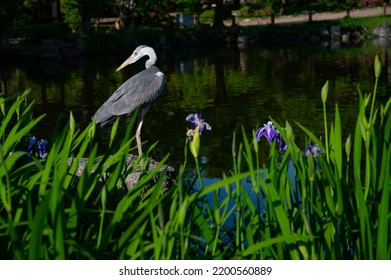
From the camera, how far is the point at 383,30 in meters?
40.2

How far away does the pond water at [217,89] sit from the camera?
41.1ft

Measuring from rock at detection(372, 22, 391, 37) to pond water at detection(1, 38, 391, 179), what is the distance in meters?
8.88

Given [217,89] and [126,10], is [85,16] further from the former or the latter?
[217,89]

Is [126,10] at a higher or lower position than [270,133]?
lower

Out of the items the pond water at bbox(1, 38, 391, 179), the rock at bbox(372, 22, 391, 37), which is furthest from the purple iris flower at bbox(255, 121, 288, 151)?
Result: the rock at bbox(372, 22, 391, 37)

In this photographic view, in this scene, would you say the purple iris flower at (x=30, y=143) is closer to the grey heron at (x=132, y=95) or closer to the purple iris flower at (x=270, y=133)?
the purple iris flower at (x=270, y=133)

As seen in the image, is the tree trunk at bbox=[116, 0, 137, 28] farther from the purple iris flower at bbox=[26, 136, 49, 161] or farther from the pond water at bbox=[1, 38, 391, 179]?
the purple iris flower at bbox=[26, 136, 49, 161]

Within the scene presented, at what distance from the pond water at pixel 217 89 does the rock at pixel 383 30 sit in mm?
8877

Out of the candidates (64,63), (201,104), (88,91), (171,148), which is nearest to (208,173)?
(171,148)

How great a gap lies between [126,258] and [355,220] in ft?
3.56

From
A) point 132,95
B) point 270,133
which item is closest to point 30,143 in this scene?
point 270,133

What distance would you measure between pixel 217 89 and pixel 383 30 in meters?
23.7

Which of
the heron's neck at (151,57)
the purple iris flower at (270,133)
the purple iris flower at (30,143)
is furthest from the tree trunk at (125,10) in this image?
the purple iris flower at (270,133)
